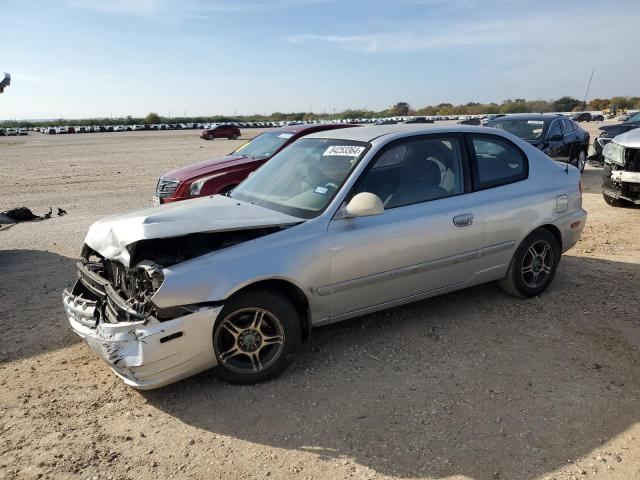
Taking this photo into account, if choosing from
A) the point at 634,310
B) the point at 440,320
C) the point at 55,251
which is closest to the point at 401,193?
Result: the point at 440,320

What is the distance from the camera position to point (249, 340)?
11.3ft

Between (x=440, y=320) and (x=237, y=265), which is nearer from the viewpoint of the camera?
(x=237, y=265)

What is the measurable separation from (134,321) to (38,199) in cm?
1035

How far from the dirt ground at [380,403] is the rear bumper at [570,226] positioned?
502mm

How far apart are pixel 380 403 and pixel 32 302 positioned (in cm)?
373

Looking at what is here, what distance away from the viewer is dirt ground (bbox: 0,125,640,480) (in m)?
2.77

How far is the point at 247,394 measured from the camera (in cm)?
341

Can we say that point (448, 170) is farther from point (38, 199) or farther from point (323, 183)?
point (38, 199)

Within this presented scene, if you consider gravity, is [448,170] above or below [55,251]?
above

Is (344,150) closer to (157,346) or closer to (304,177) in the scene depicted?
(304,177)

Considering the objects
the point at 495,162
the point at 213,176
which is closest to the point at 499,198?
the point at 495,162

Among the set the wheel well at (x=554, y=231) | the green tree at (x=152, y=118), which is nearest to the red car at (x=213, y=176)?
the wheel well at (x=554, y=231)

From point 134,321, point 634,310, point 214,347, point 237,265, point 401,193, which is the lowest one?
point 634,310

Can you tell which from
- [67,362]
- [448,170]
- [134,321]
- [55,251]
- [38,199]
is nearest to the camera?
[134,321]
